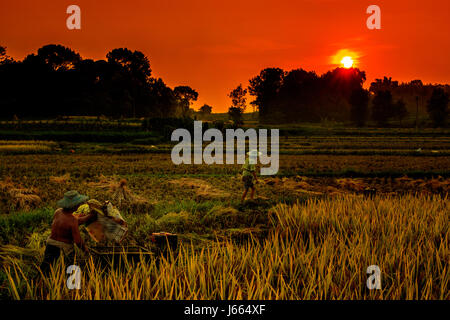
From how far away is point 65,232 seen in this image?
3826mm

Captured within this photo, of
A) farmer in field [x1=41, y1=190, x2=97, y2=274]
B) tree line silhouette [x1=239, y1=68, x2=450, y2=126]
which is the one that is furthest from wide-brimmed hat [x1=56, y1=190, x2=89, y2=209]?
tree line silhouette [x1=239, y1=68, x2=450, y2=126]

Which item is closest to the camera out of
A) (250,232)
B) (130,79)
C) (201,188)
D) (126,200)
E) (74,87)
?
(250,232)

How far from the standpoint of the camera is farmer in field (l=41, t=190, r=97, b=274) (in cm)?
375

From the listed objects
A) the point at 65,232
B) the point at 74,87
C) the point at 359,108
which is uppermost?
the point at 74,87

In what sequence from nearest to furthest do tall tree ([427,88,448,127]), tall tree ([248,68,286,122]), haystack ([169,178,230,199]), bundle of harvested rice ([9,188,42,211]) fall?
bundle of harvested rice ([9,188,42,211])
haystack ([169,178,230,199])
tall tree ([427,88,448,127])
tall tree ([248,68,286,122])

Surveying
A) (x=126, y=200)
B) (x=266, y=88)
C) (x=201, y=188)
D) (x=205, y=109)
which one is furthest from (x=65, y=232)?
(x=205, y=109)

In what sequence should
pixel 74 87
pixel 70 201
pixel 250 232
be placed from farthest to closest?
pixel 74 87 → pixel 250 232 → pixel 70 201

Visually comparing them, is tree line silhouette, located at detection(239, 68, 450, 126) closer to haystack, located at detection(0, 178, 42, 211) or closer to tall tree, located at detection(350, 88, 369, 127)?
tall tree, located at detection(350, 88, 369, 127)

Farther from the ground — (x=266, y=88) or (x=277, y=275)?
(x=266, y=88)

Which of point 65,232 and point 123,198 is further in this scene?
point 123,198

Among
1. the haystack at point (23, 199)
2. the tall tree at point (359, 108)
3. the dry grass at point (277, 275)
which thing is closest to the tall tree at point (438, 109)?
the tall tree at point (359, 108)

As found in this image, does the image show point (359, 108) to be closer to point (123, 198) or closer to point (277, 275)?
point (123, 198)
